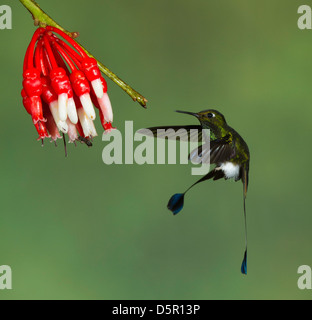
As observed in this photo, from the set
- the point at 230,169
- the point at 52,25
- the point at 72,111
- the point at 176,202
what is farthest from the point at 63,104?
the point at 230,169

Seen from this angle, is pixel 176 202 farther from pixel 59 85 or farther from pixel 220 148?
pixel 59 85

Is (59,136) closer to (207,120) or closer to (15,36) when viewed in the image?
(207,120)

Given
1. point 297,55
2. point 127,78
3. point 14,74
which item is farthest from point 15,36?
point 297,55

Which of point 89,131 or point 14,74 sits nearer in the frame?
point 89,131

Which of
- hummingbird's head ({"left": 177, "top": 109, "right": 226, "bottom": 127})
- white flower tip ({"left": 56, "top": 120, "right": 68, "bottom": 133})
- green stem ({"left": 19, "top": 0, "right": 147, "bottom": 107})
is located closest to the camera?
green stem ({"left": 19, "top": 0, "right": 147, "bottom": 107})

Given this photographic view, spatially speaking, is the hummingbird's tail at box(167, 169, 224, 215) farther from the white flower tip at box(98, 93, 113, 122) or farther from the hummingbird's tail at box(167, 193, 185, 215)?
the white flower tip at box(98, 93, 113, 122)

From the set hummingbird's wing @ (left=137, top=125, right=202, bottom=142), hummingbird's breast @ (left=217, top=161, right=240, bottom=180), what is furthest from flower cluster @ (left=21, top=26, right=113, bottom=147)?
hummingbird's breast @ (left=217, top=161, right=240, bottom=180)
